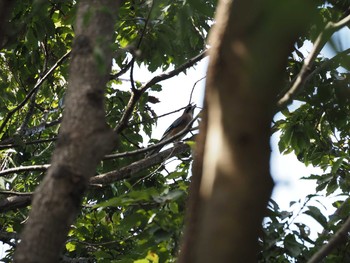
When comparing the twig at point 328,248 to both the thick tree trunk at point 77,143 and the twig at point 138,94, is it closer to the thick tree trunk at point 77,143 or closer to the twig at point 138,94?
the thick tree trunk at point 77,143

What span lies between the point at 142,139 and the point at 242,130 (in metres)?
5.01

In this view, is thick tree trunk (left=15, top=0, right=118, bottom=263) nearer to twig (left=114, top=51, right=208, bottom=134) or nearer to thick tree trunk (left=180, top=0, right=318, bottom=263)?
thick tree trunk (left=180, top=0, right=318, bottom=263)

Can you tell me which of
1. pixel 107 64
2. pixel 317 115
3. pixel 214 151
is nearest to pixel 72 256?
pixel 317 115

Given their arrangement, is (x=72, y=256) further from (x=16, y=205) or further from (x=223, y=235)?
(x=223, y=235)

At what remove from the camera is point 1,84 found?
21.7 feet


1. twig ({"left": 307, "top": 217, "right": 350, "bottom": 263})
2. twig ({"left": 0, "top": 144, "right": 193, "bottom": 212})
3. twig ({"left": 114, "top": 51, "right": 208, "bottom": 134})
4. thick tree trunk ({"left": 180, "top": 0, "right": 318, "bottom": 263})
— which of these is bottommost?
thick tree trunk ({"left": 180, "top": 0, "right": 318, "bottom": 263})

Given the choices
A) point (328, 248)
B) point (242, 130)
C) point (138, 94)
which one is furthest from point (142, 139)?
point (242, 130)

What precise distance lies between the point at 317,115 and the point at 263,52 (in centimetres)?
430

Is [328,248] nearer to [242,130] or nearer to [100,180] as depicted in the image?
A: [242,130]

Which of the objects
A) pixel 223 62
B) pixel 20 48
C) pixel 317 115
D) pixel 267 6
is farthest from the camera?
pixel 20 48

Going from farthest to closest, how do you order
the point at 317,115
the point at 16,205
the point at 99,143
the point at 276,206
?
the point at 317,115, the point at 16,205, the point at 276,206, the point at 99,143

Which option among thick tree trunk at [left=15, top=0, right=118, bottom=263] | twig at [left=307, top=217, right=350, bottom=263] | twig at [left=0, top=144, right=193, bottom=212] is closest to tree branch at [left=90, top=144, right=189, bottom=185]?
twig at [left=0, top=144, right=193, bottom=212]

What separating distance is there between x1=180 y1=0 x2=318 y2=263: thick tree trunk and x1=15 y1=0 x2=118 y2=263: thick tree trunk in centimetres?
39

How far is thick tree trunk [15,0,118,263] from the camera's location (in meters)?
1.52
